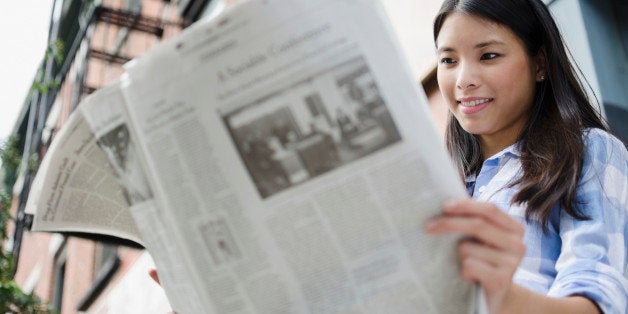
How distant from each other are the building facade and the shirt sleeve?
611 mm

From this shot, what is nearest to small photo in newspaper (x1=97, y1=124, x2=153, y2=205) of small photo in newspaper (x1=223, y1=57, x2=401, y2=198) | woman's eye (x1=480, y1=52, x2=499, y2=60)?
small photo in newspaper (x1=223, y1=57, x2=401, y2=198)

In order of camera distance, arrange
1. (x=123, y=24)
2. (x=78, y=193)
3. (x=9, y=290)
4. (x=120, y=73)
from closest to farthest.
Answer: (x=78, y=193)
(x=9, y=290)
(x=123, y=24)
(x=120, y=73)

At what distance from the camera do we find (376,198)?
2.78ft

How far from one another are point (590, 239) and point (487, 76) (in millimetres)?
426

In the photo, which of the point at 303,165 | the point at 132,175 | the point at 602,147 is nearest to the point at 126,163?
the point at 132,175

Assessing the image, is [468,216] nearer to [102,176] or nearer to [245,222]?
[245,222]

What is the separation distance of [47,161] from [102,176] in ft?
0.31

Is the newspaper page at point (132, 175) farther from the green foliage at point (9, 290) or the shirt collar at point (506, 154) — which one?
the green foliage at point (9, 290)

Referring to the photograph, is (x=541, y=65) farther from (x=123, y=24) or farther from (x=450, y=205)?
(x=123, y=24)

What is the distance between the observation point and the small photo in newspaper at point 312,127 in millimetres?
864

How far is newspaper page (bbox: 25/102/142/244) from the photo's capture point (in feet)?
3.91

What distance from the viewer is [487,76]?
52.4 inches

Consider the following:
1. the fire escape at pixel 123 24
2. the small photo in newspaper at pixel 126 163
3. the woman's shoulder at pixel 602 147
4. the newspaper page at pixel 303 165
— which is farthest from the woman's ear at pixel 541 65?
the fire escape at pixel 123 24

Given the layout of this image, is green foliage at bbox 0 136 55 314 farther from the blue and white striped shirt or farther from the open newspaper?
the blue and white striped shirt
